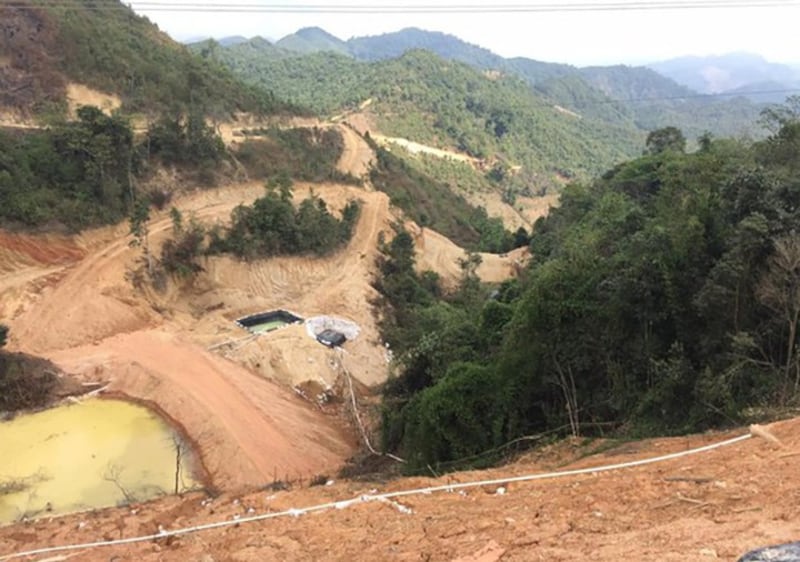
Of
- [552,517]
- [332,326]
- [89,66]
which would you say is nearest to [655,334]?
[552,517]

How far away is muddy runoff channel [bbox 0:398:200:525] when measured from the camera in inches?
682

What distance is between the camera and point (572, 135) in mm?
118688

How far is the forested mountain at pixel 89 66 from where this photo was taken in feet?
127

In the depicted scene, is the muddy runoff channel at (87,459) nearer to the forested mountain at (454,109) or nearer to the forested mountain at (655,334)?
the forested mountain at (655,334)

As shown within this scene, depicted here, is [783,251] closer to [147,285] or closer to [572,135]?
[147,285]

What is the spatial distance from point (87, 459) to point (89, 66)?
107 feet

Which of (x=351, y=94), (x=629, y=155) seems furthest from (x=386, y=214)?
(x=629, y=155)

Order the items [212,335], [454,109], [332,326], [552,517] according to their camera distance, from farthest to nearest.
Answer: [454,109] < [332,326] < [212,335] < [552,517]

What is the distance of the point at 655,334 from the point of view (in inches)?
531

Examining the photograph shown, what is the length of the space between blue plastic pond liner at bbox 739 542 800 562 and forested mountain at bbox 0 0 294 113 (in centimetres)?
4322

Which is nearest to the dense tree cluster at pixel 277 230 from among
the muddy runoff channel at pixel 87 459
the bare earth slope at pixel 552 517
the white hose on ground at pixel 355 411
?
the white hose on ground at pixel 355 411

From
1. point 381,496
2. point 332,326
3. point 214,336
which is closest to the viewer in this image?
point 381,496

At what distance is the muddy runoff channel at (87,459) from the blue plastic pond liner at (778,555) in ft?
Answer: 47.1

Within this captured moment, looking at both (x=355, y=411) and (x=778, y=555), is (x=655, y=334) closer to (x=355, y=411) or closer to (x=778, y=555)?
(x=778, y=555)
